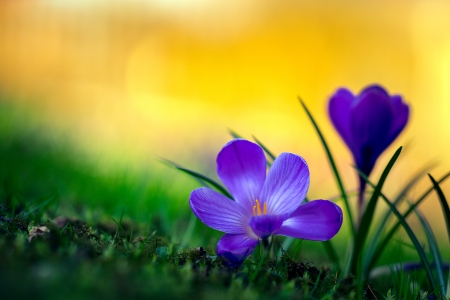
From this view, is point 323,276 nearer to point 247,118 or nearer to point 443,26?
point 247,118

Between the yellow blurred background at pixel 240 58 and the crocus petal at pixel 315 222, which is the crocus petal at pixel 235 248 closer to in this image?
the crocus petal at pixel 315 222

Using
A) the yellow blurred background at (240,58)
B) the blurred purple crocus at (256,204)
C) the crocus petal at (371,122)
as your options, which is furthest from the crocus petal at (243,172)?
the yellow blurred background at (240,58)

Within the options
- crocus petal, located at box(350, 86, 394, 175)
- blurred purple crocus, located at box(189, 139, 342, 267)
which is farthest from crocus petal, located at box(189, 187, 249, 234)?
crocus petal, located at box(350, 86, 394, 175)

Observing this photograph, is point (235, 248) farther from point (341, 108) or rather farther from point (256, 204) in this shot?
point (341, 108)

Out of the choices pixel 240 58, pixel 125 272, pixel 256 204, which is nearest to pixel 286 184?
pixel 256 204

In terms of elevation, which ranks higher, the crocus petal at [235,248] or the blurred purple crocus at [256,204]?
the blurred purple crocus at [256,204]

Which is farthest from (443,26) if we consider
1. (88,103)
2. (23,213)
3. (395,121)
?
(23,213)

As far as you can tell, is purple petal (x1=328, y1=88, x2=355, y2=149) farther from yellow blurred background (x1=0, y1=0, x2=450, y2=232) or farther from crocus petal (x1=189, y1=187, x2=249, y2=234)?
yellow blurred background (x1=0, y1=0, x2=450, y2=232)
